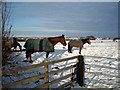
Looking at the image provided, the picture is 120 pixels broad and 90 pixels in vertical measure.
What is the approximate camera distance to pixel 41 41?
11.5m

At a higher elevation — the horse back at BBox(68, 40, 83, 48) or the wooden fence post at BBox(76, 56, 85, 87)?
the horse back at BBox(68, 40, 83, 48)

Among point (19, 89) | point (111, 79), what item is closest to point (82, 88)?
point (111, 79)

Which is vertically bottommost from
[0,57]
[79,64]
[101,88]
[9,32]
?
[101,88]

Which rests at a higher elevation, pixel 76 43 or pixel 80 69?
pixel 76 43

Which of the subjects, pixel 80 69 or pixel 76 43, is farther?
pixel 76 43

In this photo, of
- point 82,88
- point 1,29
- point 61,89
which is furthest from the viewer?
point 82,88

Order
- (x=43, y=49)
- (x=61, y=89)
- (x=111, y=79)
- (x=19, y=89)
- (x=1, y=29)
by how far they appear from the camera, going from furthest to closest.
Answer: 1. (x=43, y=49)
2. (x=111, y=79)
3. (x=61, y=89)
4. (x=19, y=89)
5. (x=1, y=29)

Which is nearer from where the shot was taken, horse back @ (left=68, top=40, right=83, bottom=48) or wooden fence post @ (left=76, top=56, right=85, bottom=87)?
wooden fence post @ (left=76, top=56, right=85, bottom=87)

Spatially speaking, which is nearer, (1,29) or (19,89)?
(1,29)

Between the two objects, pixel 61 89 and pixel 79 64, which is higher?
pixel 79 64

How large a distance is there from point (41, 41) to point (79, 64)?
5572mm

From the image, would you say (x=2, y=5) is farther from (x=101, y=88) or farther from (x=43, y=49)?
(x=43, y=49)

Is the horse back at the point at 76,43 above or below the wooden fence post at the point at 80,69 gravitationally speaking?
above

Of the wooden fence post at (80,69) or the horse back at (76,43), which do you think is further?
the horse back at (76,43)
